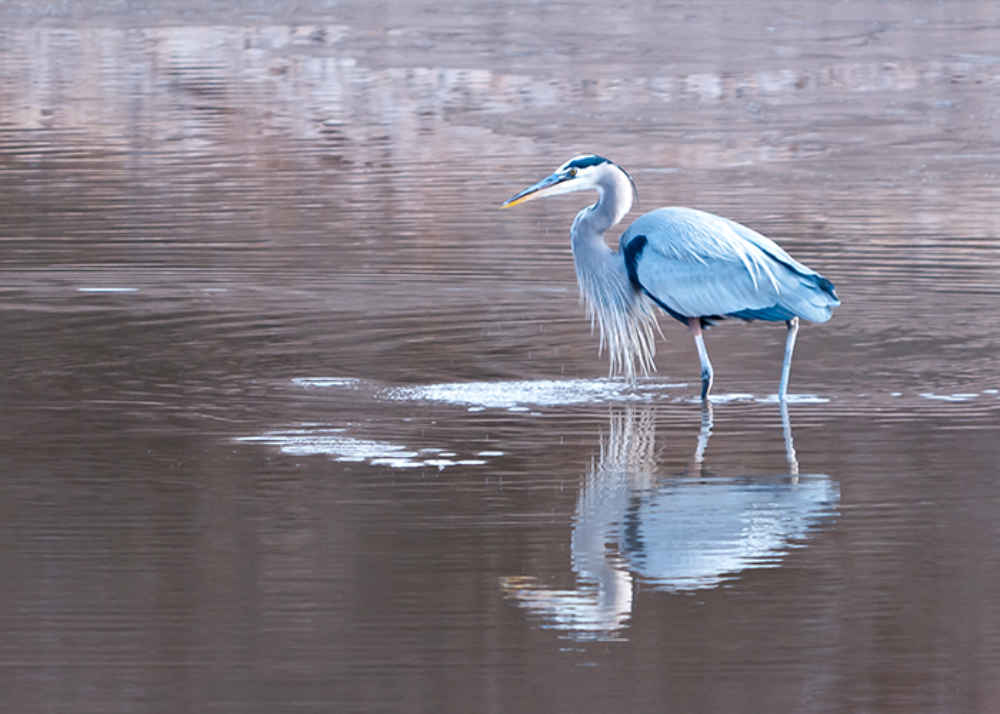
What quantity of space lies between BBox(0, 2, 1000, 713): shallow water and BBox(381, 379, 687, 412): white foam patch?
44mm

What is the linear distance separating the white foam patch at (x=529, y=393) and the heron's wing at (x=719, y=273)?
1.75 feet

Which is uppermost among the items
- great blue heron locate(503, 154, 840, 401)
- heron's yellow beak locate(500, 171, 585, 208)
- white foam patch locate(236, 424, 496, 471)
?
heron's yellow beak locate(500, 171, 585, 208)

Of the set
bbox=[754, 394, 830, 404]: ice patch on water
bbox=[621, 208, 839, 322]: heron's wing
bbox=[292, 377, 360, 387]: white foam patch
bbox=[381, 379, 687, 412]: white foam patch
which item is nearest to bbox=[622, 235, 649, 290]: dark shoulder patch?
bbox=[621, 208, 839, 322]: heron's wing

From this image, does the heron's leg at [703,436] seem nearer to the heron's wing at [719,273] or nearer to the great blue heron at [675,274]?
the great blue heron at [675,274]

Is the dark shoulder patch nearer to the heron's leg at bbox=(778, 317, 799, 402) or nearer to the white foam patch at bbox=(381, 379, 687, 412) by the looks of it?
the white foam patch at bbox=(381, 379, 687, 412)

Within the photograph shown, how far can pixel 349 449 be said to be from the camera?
32.1ft

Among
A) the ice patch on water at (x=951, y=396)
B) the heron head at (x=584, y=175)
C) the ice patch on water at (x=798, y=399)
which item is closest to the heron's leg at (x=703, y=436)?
the ice patch on water at (x=798, y=399)

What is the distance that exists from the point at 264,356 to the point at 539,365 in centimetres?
165

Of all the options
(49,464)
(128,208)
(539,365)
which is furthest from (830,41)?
(49,464)

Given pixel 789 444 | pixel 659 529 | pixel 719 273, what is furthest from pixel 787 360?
pixel 659 529

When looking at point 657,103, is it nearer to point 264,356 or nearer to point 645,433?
point 264,356

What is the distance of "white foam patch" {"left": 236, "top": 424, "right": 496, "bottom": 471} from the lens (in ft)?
31.1

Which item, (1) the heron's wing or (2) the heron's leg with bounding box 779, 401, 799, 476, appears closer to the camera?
(2) the heron's leg with bounding box 779, 401, 799, 476

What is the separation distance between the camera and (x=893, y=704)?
618 centimetres
